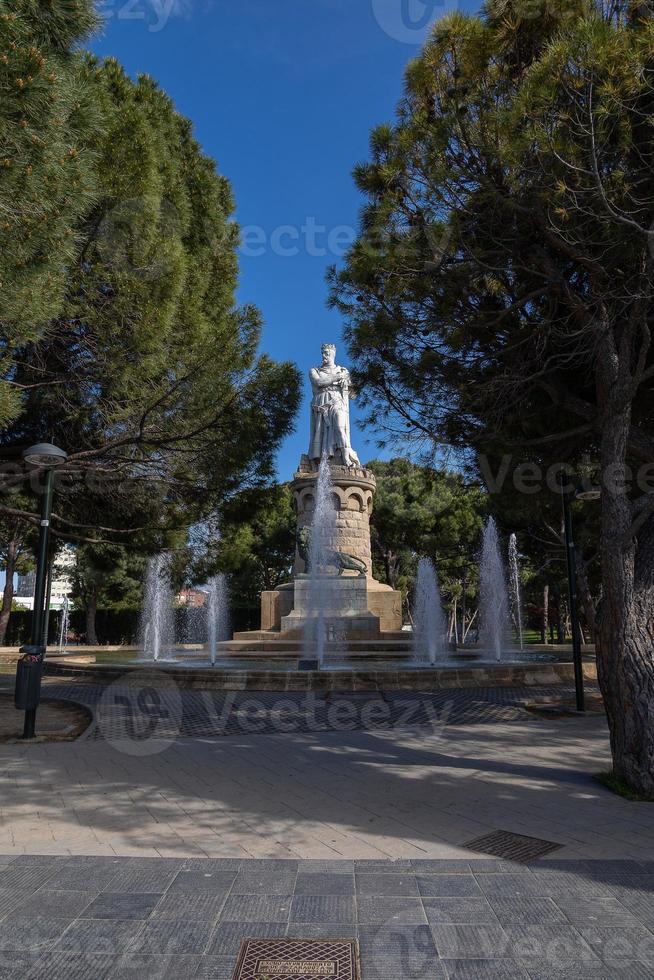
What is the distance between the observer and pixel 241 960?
2699mm

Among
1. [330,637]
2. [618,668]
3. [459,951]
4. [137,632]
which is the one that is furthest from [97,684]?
[137,632]

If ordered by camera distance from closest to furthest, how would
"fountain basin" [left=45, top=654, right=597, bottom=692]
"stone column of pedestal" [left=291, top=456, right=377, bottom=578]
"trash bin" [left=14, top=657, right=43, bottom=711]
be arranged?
"trash bin" [left=14, top=657, right=43, bottom=711] → "fountain basin" [left=45, top=654, right=597, bottom=692] → "stone column of pedestal" [left=291, top=456, right=377, bottom=578]

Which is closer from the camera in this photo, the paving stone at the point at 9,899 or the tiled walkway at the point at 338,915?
the tiled walkway at the point at 338,915

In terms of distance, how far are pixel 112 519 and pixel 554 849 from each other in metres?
9.68

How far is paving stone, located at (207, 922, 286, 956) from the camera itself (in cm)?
278

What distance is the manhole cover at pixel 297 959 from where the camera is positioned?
258cm

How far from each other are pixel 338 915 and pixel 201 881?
827 mm

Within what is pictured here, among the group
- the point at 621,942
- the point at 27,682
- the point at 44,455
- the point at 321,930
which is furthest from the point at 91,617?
the point at 621,942

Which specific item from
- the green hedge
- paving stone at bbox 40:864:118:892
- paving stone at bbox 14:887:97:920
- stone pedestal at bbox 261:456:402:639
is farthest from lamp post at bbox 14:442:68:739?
the green hedge

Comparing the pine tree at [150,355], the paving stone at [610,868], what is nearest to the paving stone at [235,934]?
the paving stone at [610,868]

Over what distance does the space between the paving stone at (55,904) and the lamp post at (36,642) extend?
4.05 m

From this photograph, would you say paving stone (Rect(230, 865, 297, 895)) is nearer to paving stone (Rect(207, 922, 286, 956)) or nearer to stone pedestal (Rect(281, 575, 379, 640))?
paving stone (Rect(207, 922, 286, 956))

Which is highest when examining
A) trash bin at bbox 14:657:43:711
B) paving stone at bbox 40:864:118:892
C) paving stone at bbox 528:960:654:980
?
trash bin at bbox 14:657:43:711

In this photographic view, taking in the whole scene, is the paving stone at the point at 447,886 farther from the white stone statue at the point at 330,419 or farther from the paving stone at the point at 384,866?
the white stone statue at the point at 330,419
